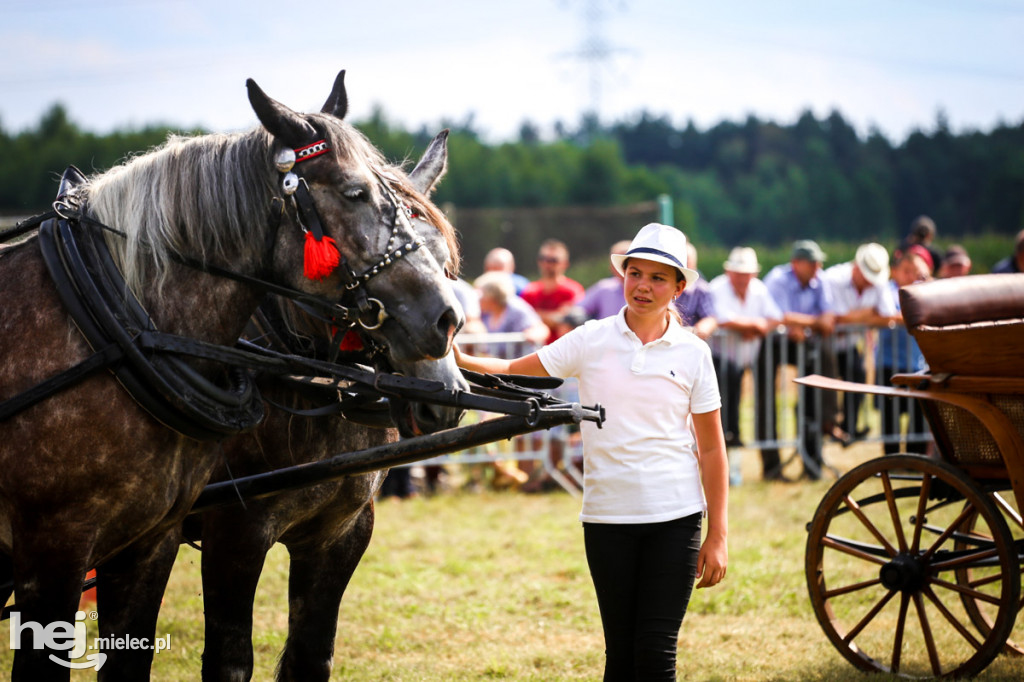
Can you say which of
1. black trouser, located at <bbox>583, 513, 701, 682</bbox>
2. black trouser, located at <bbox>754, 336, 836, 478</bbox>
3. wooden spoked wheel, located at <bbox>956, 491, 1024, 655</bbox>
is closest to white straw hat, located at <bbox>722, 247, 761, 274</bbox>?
black trouser, located at <bbox>754, 336, 836, 478</bbox>

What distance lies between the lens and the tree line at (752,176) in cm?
2861

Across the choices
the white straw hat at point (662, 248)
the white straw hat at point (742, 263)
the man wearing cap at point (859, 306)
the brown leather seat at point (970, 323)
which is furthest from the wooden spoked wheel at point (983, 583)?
the white straw hat at point (742, 263)

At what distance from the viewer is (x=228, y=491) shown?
2873 millimetres

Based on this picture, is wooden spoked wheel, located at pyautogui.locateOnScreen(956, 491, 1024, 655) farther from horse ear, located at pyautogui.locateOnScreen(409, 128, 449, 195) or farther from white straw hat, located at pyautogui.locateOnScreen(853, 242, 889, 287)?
white straw hat, located at pyautogui.locateOnScreen(853, 242, 889, 287)

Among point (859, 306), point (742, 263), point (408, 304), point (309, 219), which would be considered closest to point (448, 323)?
point (408, 304)

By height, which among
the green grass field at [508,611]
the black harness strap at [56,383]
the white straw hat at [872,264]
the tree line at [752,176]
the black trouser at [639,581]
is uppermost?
the tree line at [752,176]

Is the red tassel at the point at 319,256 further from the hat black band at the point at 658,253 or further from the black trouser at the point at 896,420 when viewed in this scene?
the black trouser at the point at 896,420

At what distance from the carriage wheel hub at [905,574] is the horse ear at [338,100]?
9.86ft

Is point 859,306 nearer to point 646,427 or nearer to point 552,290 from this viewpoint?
point 552,290

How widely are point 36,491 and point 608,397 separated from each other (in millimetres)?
1613

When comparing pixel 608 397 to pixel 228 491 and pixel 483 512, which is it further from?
pixel 483 512

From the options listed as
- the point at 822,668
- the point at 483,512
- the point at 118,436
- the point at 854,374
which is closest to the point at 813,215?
the point at 854,374

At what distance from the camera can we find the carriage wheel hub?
4223 millimetres

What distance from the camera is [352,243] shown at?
2.51 meters
